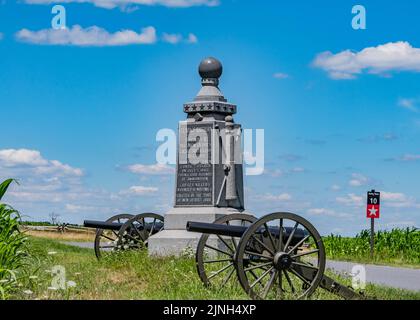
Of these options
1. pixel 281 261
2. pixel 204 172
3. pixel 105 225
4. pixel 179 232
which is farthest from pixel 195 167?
pixel 281 261

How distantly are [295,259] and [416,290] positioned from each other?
528 centimetres

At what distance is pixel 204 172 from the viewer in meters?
18.0

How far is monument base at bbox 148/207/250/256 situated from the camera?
17422 millimetres

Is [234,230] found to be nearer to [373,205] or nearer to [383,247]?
[373,205]

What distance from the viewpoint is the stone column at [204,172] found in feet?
58.2

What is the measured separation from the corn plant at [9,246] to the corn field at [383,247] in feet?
55.2

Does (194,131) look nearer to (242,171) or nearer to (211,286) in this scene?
(242,171)

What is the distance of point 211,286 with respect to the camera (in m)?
12.5

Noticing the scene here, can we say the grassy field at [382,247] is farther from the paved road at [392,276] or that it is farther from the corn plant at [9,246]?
the corn plant at [9,246]

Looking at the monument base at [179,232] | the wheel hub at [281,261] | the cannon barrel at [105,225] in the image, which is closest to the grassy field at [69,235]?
the cannon barrel at [105,225]

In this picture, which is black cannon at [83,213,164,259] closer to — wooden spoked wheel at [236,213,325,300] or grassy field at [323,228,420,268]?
wooden spoked wheel at [236,213,325,300]

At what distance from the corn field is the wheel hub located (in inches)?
622
